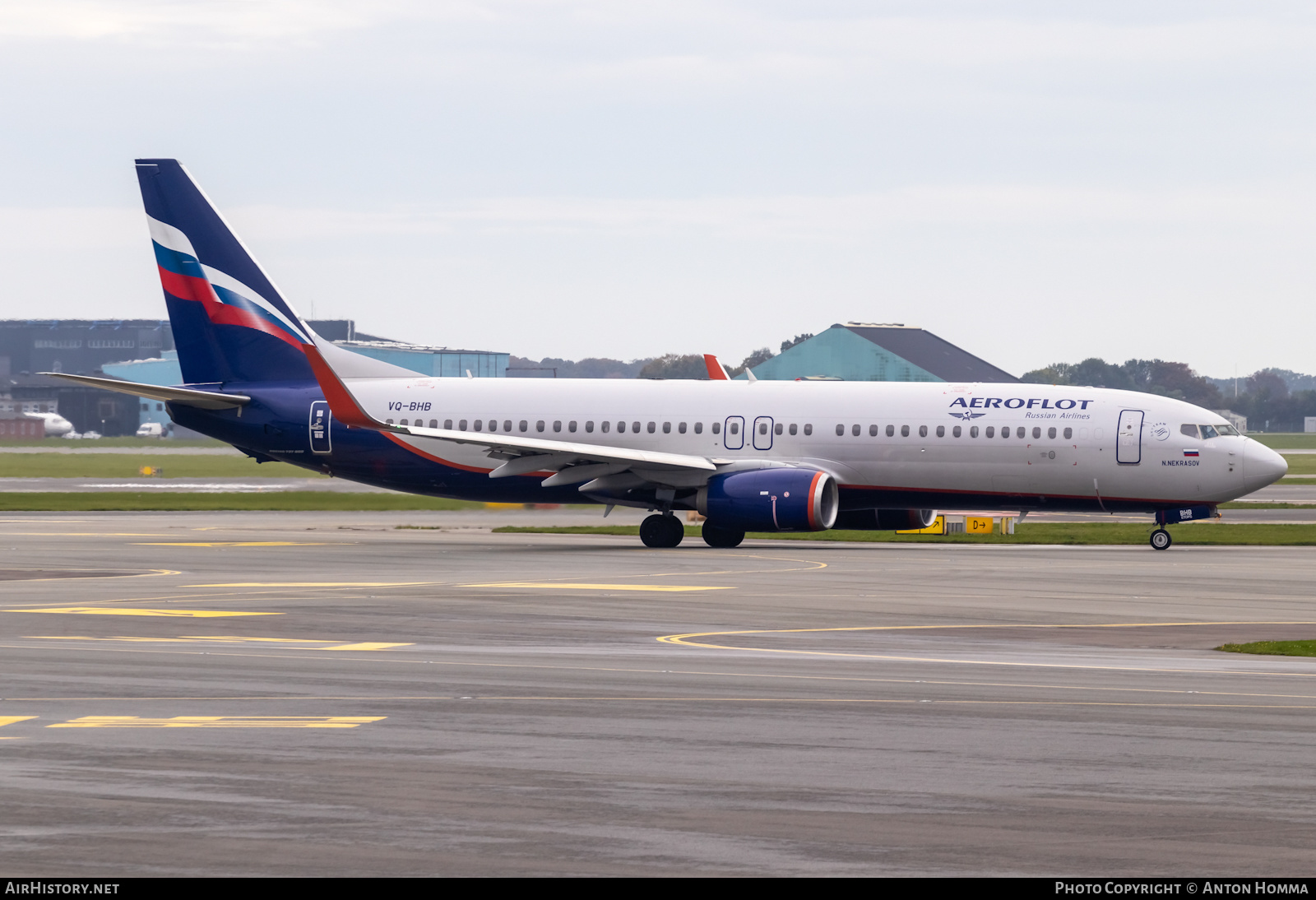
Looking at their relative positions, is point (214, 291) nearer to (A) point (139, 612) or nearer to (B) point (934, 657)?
(A) point (139, 612)

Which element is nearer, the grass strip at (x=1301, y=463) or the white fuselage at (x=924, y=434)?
the white fuselage at (x=924, y=434)

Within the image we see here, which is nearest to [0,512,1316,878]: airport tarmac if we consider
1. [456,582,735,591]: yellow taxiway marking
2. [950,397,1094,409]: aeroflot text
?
[456,582,735,591]: yellow taxiway marking

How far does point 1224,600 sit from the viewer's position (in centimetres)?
2747

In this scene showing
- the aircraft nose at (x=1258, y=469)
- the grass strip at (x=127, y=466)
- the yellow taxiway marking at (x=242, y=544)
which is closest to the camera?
the aircraft nose at (x=1258, y=469)

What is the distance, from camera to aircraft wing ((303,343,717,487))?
40688 millimetres

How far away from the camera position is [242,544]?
139 feet

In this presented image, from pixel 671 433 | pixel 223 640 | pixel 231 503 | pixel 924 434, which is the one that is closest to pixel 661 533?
pixel 671 433

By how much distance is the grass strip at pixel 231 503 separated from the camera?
187 ft

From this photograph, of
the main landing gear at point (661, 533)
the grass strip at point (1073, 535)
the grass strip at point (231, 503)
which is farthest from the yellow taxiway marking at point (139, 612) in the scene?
the grass strip at point (231, 503)

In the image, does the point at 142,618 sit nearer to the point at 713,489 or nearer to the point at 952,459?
the point at 713,489

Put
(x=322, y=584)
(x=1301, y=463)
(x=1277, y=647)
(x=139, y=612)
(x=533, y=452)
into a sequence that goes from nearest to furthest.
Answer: (x=1277, y=647) → (x=139, y=612) → (x=322, y=584) → (x=533, y=452) → (x=1301, y=463)

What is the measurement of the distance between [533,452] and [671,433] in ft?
13.5

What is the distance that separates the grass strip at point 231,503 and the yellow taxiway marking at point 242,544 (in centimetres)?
1034

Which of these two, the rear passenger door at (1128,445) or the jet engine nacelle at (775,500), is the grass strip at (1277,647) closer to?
the jet engine nacelle at (775,500)
